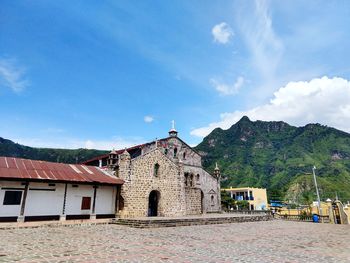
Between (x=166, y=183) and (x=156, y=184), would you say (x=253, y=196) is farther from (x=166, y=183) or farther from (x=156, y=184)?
(x=156, y=184)

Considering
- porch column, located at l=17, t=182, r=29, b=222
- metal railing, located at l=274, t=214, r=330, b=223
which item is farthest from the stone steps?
metal railing, located at l=274, t=214, r=330, b=223

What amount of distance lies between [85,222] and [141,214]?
5.38 metres

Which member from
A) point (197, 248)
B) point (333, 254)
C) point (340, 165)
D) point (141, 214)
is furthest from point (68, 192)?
point (340, 165)

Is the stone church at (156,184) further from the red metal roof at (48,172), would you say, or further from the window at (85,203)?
the window at (85,203)

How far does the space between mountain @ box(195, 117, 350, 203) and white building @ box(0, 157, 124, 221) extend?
56632mm

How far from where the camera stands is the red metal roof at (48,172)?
602 inches

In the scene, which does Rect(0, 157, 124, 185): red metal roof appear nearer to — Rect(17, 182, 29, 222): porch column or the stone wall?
Rect(17, 182, 29, 222): porch column

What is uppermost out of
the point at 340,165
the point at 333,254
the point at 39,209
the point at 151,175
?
the point at 340,165

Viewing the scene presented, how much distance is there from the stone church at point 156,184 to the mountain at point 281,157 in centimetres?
4248

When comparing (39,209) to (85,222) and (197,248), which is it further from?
(197,248)

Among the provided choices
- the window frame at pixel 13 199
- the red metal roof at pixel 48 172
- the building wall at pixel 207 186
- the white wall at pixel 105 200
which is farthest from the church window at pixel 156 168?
the window frame at pixel 13 199

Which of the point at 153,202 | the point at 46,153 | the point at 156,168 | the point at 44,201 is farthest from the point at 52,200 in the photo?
the point at 46,153

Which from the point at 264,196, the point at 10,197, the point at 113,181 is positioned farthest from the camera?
the point at 264,196

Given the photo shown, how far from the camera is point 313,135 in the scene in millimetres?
114125
